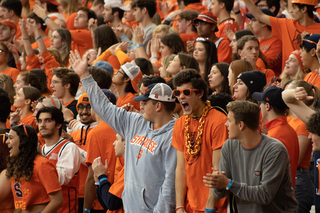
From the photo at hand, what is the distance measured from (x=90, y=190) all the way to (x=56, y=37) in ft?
16.1

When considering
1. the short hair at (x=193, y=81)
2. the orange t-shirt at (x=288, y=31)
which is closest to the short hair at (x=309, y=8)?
the orange t-shirt at (x=288, y=31)

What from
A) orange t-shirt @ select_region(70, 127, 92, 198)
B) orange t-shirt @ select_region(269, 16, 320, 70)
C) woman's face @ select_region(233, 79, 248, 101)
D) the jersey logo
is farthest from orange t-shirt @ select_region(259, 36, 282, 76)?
the jersey logo

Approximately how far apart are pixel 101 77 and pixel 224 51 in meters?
2.05

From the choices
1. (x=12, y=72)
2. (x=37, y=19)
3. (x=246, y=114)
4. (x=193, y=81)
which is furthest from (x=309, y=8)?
(x=37, y=19)

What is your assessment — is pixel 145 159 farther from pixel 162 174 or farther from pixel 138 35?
pixel 138 35

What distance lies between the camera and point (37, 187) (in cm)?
543

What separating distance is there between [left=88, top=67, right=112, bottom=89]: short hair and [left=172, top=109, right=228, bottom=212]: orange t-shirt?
2.70 m

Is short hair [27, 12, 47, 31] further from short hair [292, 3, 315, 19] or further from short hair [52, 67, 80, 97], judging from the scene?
short hair [292, 3, 315, 19]

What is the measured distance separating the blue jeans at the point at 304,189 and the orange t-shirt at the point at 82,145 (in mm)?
→ 2354

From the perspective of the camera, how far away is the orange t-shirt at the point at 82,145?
261 inches

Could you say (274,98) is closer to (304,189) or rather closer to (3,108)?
(304,189)

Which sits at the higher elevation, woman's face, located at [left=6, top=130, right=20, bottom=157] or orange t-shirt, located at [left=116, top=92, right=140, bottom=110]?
woman's face, located at [left=6, top=130, right=20, bottom=157]

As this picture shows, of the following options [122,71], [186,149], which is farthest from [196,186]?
[122,71]

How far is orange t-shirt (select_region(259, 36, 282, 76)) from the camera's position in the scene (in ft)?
28.2
